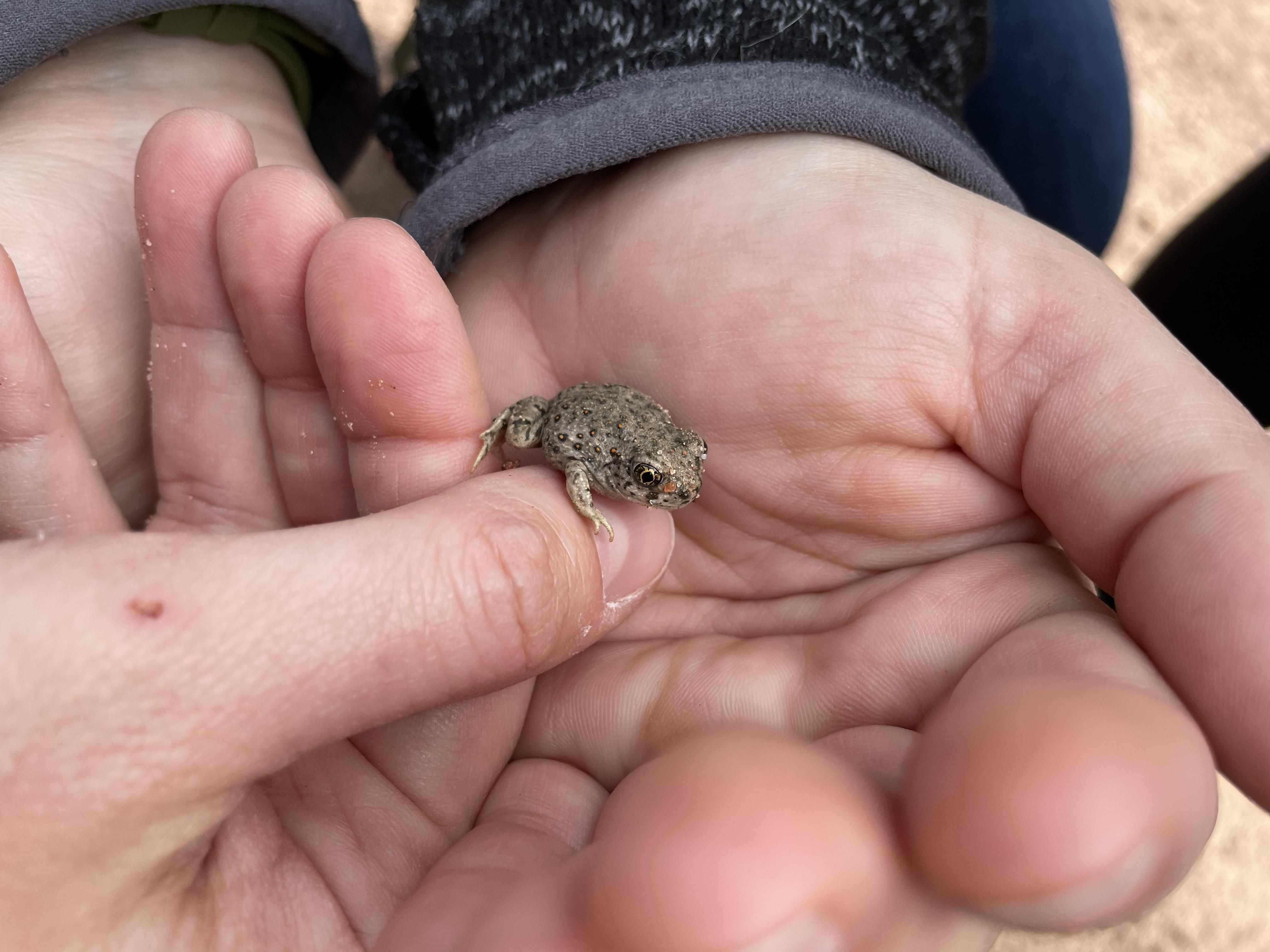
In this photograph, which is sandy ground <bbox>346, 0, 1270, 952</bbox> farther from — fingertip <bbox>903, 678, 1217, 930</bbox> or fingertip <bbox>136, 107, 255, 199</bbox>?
fingertip <bbox>903, 678, 1217, 930</bbox>

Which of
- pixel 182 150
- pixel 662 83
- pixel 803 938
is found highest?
pixel 662 83

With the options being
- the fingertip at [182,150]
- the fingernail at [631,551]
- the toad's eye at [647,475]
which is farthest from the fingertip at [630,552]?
the fingertip at [182,150]

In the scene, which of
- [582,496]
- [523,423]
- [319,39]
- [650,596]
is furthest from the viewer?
[319,39]

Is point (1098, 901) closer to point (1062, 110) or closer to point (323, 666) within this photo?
point (323, 666)

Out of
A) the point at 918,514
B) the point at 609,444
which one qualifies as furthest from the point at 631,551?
the point at 918,514

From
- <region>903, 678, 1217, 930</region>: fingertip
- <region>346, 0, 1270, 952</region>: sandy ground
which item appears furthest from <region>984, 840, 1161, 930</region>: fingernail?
<region>346, 0, 1270, 952</region>: sandy ground

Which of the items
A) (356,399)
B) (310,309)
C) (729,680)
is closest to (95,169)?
(310,309)

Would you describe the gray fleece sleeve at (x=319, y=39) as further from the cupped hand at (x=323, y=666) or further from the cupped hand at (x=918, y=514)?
the cupped hand at (x=918, y=514)
